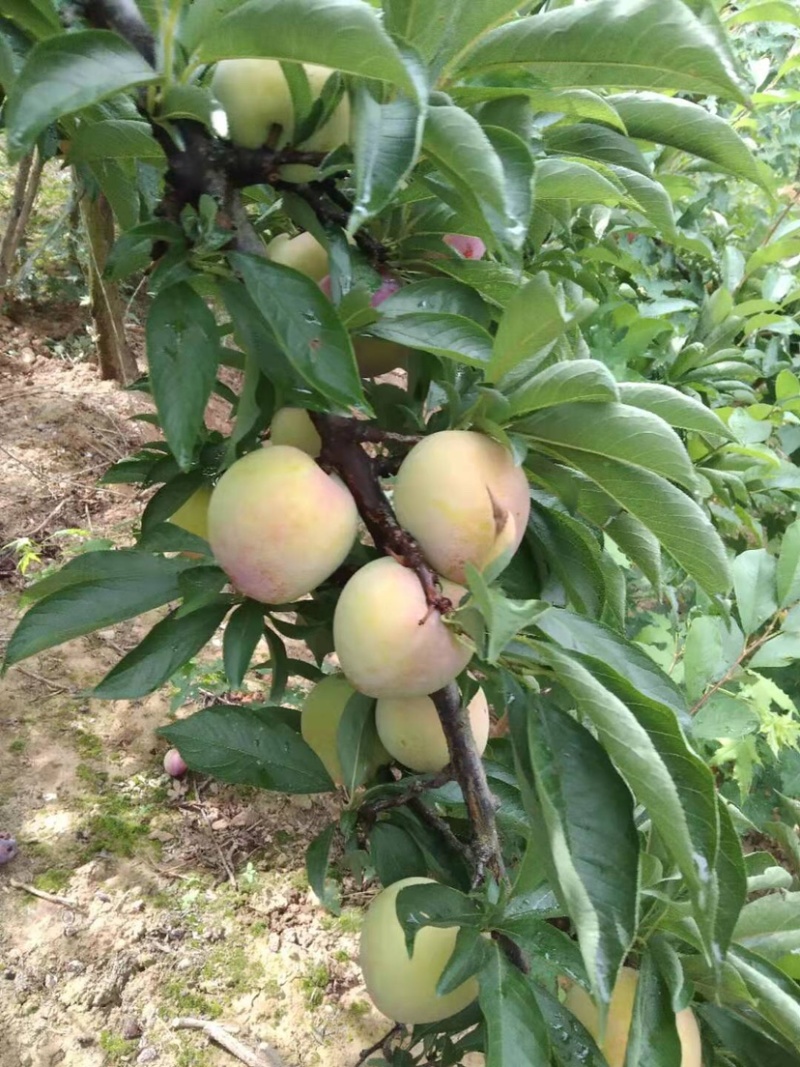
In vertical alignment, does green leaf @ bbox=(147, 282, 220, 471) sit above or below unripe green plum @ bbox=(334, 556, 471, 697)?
above

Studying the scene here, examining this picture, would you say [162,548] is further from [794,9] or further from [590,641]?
[794,9]

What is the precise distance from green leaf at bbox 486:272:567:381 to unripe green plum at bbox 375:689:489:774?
28cm

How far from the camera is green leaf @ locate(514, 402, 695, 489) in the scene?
50 cm

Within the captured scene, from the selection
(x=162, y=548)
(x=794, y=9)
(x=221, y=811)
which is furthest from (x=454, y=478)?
(x=221, y=811)

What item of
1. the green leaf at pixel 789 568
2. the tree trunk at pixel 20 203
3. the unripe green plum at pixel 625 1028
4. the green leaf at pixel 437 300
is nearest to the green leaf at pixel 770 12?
the green leaf at pixel 789 568

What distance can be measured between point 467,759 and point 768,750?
131cm

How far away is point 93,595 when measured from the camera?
649 mm

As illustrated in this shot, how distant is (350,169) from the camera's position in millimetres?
497

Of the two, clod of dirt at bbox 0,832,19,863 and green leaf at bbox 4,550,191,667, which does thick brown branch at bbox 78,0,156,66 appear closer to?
green leaf at bbox 4,550,191,667

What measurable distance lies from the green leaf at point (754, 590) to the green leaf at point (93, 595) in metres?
0.79

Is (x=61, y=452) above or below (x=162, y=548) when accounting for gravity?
below

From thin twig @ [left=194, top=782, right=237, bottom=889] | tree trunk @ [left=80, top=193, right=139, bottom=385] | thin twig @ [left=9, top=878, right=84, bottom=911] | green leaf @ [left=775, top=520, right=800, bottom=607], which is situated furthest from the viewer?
tree trunk @ [left=80, top=193, right=139, bottom=385]

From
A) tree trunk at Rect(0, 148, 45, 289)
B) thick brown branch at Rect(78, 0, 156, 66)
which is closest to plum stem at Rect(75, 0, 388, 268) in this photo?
thick brown branch at Rect(78, 0, 156, 66)

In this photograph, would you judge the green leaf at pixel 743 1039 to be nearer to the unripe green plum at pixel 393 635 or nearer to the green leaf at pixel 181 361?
the unripe green plum at pixel 393 635
